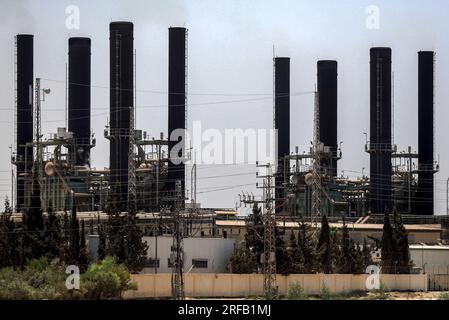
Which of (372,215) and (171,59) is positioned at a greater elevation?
(171,59)

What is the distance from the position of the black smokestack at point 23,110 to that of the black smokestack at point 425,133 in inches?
996

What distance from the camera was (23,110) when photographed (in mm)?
79688

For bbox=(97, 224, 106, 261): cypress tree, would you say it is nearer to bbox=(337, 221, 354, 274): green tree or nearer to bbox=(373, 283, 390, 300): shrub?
bbox=(337, 221, 354, 274): green tree

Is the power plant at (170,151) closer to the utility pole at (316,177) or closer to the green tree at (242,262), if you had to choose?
the utility pole at (316,177)

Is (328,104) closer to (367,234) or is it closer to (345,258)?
(367,234)

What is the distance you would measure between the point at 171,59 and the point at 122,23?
3.66m

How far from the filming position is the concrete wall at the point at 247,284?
183 ft

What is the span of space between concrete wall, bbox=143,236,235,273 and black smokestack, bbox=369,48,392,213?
20587 millimetres

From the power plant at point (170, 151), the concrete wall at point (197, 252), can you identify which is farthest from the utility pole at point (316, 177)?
the concrete wall at point (197, 252)

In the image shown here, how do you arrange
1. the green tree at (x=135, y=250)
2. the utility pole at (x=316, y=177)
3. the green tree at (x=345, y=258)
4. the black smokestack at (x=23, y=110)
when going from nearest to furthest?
the green tree at (x=135, y=250) → the green tree at (x=345, y=258) → the utility pole at (x=316, y=177) → the black smokestack at (x=23, y=110)

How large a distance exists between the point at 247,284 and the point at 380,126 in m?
27.3

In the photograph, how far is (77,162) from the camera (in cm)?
7938
